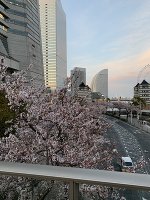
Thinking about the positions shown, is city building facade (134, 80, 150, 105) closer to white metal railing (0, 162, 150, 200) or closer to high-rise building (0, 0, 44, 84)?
high-rise building (0, 0, 44, 84)

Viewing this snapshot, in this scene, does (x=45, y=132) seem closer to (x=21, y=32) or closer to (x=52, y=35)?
(x=21, y=32)

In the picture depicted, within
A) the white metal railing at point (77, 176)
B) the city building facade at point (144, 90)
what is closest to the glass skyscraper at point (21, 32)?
the city building facade at point (144, 90)

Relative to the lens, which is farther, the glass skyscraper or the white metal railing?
the glass skyscraper

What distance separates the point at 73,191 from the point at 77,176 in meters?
0.15

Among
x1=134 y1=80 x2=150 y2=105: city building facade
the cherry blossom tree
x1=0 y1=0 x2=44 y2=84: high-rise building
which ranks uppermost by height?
x1=0 y1=0 x2=44 y2=84: high-rise building

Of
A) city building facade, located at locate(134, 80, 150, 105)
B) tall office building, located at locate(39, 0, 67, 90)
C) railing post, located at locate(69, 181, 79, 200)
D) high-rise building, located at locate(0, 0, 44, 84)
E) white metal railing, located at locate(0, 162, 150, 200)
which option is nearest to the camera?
white metal railing, located at locate(0, 162, 150, 200)

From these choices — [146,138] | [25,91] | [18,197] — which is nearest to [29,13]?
[146,138]

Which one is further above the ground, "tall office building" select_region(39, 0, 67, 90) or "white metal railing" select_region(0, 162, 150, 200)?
"tall office building" select_region(39, 0, 67, 90)

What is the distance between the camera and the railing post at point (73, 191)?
7.38ft

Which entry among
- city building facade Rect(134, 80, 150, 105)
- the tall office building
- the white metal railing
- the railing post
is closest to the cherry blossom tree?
the white metal railing

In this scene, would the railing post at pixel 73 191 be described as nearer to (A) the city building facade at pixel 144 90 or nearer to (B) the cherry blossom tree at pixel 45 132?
(B) the cherry blossom tree at pixel 45 132

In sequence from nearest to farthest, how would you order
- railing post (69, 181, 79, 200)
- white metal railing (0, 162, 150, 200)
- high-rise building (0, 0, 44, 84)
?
1. white metal railing (0, 162, 150, 200)
2. railing post (69, 181, 79, 200)
3. high-rise building (0, 0, 44, 84)

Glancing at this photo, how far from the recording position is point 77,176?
2.20 m

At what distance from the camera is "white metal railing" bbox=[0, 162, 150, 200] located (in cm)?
203
